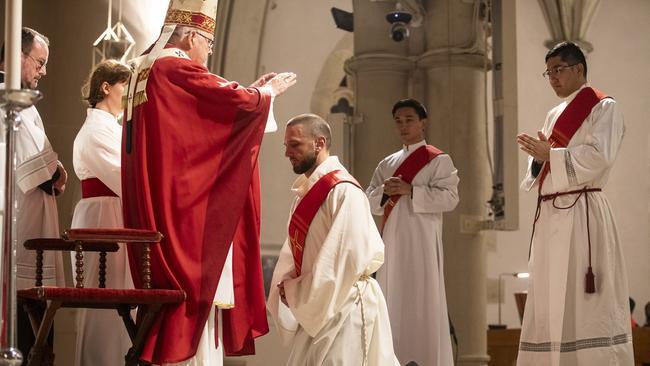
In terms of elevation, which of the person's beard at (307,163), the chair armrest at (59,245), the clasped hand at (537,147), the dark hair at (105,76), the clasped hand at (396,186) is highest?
the dark hair at (105,76)

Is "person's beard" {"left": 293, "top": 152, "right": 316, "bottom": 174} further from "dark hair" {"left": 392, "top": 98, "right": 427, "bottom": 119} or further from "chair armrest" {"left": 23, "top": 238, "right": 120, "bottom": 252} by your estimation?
"dark hair" {"left": 392, "top": 98, "right": 427, "bottom": 119}

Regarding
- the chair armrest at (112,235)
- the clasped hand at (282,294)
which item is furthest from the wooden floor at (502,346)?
the chair armrest at (112,235)

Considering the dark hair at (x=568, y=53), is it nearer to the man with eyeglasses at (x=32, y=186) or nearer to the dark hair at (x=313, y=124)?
the dark hair at (x=313, y=124)

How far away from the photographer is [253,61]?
12008 mm

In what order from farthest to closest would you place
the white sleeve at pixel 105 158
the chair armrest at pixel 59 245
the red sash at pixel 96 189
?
the red sash at pixel 96 189
the white sleeve at pixel 105 158
the chair armrest at pixel 59 245

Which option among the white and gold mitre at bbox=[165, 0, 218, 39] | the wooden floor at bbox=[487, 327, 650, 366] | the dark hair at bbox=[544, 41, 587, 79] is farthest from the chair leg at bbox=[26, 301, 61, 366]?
the wooden floor at bbox=[487, 327, 650, 366]

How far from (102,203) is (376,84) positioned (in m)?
5.99

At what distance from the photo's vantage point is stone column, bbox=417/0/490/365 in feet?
36.8

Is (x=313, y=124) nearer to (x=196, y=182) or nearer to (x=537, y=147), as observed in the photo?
(x=196, y=182)

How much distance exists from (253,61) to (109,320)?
20.5ft

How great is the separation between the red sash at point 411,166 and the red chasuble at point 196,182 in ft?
9.89

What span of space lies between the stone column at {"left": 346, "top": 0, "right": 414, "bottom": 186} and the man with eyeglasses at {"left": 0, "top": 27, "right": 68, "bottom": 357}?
585 centimetres

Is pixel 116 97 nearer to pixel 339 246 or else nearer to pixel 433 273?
pixel 339 246

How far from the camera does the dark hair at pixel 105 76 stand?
6277mm
